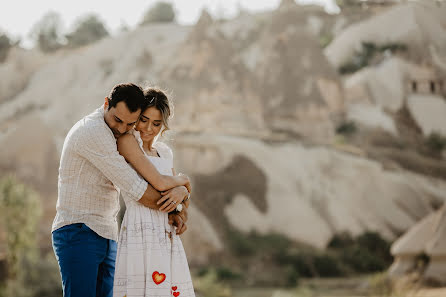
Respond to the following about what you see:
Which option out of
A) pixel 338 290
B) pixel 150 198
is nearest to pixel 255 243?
pixel 338 290

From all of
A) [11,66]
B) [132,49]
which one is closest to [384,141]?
[132,49]

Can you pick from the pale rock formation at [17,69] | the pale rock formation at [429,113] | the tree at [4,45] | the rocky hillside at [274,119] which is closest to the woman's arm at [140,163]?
the rocky hillside at [274,119]

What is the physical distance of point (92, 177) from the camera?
9.25ft

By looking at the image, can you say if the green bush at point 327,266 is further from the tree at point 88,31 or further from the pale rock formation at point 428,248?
the tree at point 88,31

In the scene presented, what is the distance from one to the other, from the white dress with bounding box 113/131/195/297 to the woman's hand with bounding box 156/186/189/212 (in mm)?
53

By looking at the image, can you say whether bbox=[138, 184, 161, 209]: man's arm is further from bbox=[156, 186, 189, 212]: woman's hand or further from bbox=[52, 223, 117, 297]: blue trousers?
bbox=[52, 223, 117, 297]: blue trousers

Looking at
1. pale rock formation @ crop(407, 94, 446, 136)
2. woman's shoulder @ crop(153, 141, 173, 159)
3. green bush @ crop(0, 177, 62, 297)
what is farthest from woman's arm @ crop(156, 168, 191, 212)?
pale rock formation @ crop(407, 94, 446, 136)

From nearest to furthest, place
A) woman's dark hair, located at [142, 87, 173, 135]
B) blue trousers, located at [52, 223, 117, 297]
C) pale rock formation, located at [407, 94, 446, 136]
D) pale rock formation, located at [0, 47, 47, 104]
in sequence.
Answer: blue trousers, located at [52, 223, 117, 297]
woman's dark hair, located at [142, 87, 173, 135]
pale rock formation, located at [407, 94, 446, 136]
pale rock formation, located at [0, 47, 47, 104]

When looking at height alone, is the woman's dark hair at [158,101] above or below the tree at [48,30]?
below

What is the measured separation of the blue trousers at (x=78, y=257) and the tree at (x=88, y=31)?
36.9 meters

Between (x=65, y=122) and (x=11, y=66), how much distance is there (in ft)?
37.4

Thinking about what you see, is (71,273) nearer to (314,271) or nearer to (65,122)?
(314,271)

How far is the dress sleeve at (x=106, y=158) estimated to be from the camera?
2.75 metres

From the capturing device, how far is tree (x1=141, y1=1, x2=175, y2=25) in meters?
41.5
